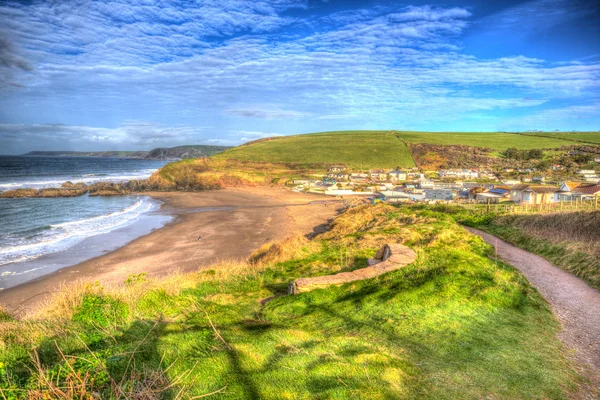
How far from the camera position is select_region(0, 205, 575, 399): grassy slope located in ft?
16.9

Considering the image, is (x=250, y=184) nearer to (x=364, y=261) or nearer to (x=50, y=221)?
(x=50, y=221)

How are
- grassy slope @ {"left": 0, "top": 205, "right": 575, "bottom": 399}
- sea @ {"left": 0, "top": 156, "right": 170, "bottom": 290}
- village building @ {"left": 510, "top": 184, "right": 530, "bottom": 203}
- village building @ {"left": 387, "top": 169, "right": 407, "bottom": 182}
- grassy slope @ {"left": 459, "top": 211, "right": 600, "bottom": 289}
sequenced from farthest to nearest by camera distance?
village building @ {"left": 387, "top": 169, "right": 407, "bottom": 182} < village building @ {"left": 510, "top": 184, "right": 530, "bottom": 203} < sea @ {"left": 0, "top": 156, "right": 170, "bottom": 290} < grassy slope @ {"left": 459, "top": 211, "right": 600, "bottom": 289} < grassy slope @ {"left": 0, "top": 205, "right": 575, "bottom": 399}

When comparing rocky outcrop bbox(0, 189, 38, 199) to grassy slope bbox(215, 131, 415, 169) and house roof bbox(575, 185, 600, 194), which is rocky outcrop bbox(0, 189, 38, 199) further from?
house roof bbox(575, 185, 600, 194)

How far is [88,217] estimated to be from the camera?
140ft

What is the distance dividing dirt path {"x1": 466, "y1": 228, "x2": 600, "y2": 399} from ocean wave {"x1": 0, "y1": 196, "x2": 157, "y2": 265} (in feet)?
97.9

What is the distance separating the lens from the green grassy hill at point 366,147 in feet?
420

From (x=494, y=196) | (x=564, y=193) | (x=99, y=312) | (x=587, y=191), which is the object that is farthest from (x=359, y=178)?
(x=99, y=312)

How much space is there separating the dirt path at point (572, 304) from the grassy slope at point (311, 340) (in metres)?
0.40

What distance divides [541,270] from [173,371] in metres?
14.7

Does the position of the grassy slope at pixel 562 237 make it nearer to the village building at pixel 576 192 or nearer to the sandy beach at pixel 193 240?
the sandy beach at pixel 193 240

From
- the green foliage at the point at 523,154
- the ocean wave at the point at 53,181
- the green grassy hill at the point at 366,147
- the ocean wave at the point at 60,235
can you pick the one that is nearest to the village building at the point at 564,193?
the ocean wave at the point at 60,235

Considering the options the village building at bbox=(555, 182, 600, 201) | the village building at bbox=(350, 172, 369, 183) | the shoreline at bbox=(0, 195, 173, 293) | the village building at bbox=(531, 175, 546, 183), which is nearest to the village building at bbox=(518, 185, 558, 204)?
the village building at bbox=(555, 182, 600, 201)

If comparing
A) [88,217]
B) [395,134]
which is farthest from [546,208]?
[395,134]

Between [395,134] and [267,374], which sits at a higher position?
[395,134]
